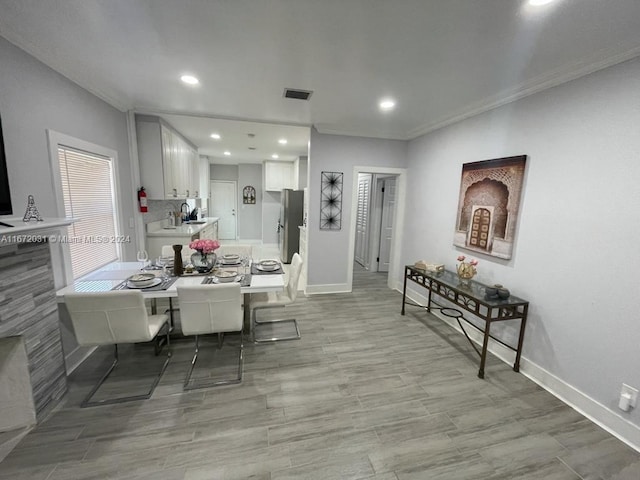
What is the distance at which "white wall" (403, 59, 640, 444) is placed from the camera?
5.67 ft

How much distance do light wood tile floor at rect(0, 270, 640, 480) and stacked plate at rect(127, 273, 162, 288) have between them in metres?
0.78

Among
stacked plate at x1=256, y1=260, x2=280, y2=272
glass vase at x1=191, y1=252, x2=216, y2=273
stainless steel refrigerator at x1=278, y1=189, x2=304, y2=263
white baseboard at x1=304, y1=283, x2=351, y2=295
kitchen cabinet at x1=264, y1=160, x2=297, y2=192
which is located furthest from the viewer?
kitchen cabinet at x1=264, y1=160, x2=297, y2=192

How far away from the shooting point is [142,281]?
7.38ft

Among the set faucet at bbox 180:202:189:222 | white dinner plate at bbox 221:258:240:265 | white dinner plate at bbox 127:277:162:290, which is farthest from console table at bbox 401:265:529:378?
faucet at bbox 180:202:189:222

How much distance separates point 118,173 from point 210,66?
1835mm

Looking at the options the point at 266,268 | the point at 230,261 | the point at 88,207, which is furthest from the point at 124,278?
the point at 266,268

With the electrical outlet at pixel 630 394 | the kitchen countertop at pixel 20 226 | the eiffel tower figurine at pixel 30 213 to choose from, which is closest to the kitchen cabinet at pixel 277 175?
the kitchen countertop at pixel 20 226

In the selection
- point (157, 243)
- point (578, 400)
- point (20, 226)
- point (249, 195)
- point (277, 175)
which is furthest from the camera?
point (249, 195)

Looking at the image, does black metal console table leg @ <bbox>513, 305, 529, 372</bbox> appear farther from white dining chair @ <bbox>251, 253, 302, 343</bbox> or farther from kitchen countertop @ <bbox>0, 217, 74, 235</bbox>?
kitchen countertop @ <bbox>0, 217, 74, 235</bbox>

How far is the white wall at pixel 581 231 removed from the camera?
1.73 meters

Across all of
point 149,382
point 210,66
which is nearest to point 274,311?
point 149,382

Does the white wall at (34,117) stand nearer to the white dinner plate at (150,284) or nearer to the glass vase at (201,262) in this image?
the white dinner plate at (150,284)

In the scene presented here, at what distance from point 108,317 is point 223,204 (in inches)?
266

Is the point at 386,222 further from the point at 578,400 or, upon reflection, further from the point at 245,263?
the point at 578,400
